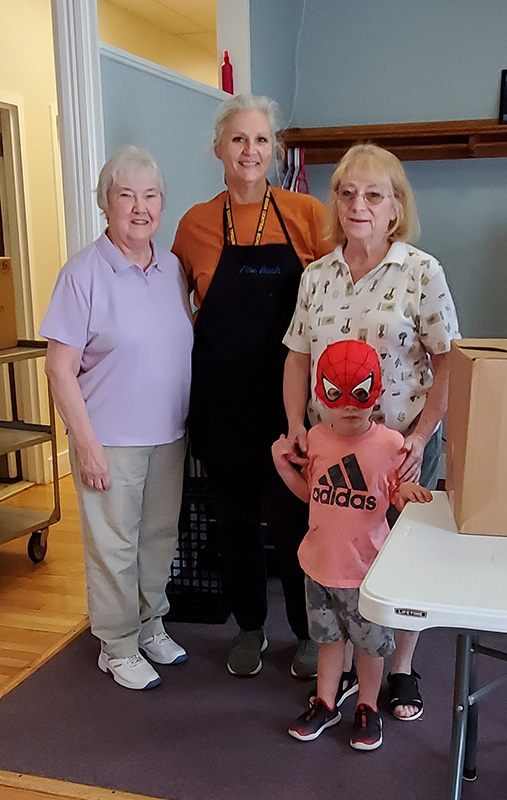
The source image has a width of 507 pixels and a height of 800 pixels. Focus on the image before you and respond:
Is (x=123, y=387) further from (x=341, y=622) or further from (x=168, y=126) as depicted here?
(x=168, y=126)

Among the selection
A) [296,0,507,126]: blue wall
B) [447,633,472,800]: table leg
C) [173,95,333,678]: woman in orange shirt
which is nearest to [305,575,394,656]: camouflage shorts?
[173,95,333,678]: woman in orange shirt

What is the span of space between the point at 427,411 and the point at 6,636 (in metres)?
1.60

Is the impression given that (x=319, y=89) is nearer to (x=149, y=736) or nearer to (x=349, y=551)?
(x=349, y=551)

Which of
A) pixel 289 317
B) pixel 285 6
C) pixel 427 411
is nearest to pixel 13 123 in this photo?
pixel 285 6

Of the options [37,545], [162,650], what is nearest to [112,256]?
[162,650]

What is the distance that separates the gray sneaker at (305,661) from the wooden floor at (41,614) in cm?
61

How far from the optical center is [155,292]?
1.96 metres

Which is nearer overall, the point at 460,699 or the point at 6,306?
the point at 460,699

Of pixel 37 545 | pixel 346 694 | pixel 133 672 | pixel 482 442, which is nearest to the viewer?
pixel 482 442

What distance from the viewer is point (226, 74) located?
315cm

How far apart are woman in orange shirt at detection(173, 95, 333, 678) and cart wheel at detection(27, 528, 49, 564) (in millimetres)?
1198

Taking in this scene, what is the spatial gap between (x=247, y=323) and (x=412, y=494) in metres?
0.70

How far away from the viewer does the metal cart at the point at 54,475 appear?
9.77 ft

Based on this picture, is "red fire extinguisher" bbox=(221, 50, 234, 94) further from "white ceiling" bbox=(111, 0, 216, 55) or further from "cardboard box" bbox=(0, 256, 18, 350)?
"white ceiling" bbox=(111, 0, 216, 55)
